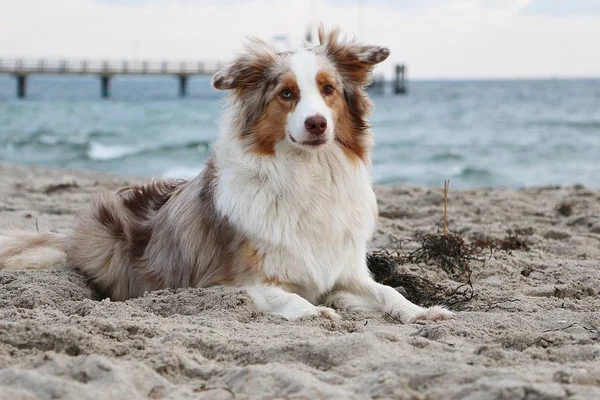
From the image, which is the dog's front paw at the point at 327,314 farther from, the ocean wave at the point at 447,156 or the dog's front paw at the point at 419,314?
the ocean wave at the point at 447,156

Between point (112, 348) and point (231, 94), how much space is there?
2.04m

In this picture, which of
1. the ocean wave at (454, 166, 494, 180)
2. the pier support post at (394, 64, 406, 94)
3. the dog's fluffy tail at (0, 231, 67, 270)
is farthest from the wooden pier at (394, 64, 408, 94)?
the dog's fluffy tail at (0, 231, 67, 270)

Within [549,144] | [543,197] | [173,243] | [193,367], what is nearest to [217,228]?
[173,243]

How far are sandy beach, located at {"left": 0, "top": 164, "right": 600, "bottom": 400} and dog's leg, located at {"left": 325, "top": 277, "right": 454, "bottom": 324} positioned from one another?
0.30 feet

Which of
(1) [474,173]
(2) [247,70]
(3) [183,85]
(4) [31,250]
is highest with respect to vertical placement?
(2) [247,70]

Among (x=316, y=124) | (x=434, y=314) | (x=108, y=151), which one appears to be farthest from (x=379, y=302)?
(x=108, y=151)

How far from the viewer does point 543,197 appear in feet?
31.3

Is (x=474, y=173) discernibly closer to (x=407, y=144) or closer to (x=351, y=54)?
(x=407, y=144)

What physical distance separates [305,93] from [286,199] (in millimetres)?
618

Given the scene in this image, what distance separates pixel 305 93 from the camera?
4.45 m

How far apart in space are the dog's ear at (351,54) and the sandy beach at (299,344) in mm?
1429

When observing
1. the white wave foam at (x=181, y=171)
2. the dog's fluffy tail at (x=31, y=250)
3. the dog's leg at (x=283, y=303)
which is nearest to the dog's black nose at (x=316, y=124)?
the dog's leg at (x=283, y=303)

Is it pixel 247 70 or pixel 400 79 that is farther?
pixel 400 79

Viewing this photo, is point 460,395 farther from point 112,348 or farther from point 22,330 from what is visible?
point 22,330
